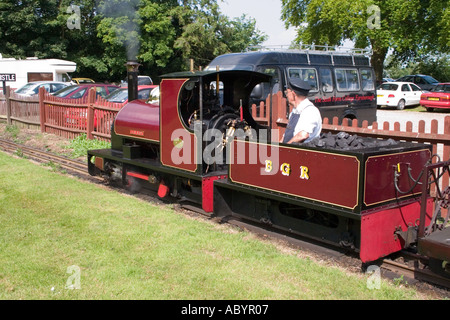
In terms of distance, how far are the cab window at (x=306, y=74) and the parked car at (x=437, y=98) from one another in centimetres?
1276

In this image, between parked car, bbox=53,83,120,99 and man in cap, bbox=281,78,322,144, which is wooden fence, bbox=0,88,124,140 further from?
man in cap, bbox=281,78,322,144

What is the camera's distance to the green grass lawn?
432 centimetres

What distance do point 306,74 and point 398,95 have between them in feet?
47.9

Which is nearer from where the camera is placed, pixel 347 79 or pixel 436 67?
pixel 347 79

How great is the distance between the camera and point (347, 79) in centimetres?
1471

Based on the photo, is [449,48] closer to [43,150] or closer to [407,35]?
[407,35]

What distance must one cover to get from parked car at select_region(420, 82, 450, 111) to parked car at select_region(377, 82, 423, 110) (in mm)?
1622

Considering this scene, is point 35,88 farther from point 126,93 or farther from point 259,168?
point 259,168

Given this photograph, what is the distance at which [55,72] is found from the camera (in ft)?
85.4

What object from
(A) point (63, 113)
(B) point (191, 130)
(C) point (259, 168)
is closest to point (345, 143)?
(C) point (259, 168)

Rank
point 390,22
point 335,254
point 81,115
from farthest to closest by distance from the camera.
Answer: point 390,22, point 81,115, point 335,254

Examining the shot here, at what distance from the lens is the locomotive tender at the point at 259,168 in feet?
15.6
